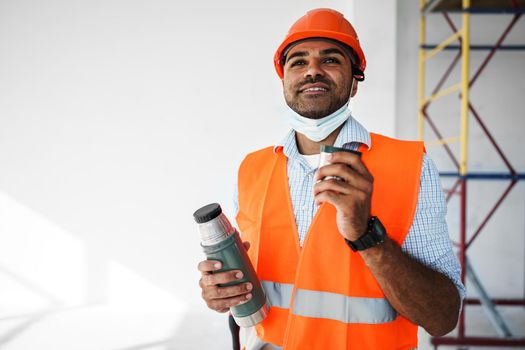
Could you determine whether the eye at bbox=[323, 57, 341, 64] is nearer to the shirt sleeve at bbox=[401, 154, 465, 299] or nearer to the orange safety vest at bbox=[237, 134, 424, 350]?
the orange safety vest at bbox=[237, 134, 424, 350]

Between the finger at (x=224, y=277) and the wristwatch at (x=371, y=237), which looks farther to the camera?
the finger at (x=224, y=277)

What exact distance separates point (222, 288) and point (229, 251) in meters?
0.12

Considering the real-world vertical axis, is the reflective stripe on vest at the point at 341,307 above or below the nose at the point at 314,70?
below

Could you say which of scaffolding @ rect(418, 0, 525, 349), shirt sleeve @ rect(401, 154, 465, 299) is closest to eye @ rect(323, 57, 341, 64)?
shirt sleeve @ rect(401, 154, 465, 299)

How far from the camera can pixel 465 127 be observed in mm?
2734

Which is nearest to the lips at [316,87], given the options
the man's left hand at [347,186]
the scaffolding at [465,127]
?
the man's left hand at [347,186]

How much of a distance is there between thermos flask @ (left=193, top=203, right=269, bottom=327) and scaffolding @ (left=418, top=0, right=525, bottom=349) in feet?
7.87

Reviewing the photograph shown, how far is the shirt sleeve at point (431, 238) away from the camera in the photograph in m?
1.08

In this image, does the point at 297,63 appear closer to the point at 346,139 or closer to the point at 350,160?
the point at 346,139

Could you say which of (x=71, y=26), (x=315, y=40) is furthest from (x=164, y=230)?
(x=315, y=40)

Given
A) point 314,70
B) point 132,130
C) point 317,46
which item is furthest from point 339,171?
point 132,130

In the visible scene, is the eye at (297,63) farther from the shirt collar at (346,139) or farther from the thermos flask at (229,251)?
the thermos flask at (229,251)

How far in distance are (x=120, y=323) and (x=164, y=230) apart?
0.99m

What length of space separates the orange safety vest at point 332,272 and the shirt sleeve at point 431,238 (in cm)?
3
